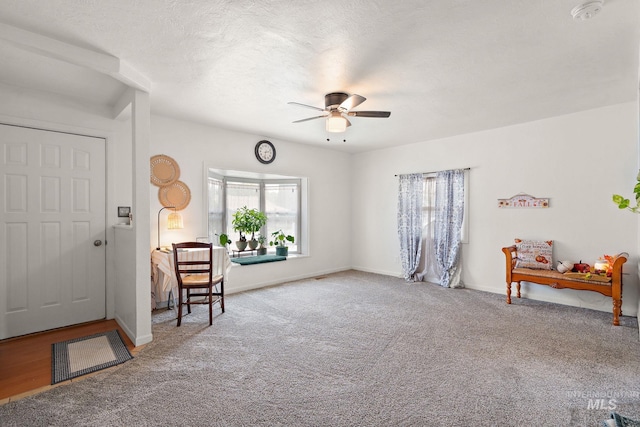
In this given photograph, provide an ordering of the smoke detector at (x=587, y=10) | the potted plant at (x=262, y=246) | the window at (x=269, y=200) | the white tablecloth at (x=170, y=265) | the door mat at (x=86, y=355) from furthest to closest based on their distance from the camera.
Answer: the potted plant at (x=262, y=246) < the window at (x=269, y=200) < the white tablecloth at (x=170, y=265) < the door mat at (x=86, y=355) < the smoke detector at (x=587, y=10)

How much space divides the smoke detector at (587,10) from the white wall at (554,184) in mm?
2614

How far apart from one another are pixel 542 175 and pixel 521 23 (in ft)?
9.79

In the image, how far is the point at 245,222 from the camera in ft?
18.4

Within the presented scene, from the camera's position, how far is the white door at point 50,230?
10.3ft

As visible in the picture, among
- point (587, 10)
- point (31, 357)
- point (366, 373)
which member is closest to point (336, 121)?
point (587, 10)

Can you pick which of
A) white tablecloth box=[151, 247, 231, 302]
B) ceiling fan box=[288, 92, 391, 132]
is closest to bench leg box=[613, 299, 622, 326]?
ceiling fan box=[288, 92, 391, 132]

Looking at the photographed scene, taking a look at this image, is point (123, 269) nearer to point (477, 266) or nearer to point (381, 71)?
point (381, 71)

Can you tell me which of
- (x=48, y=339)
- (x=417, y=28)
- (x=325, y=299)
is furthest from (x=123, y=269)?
(x=417, y=28)

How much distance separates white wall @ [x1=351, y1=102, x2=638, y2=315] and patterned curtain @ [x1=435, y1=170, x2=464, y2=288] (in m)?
0.17

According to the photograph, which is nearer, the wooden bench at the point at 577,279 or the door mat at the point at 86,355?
the door mat at the point at 86,355

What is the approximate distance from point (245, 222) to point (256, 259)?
2.34 ft

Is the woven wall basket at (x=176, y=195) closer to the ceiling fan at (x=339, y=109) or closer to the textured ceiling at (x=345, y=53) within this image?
the textured ceiling at (x=345, y=53)

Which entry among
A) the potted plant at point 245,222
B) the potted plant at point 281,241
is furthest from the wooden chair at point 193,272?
the potted plant at point 281,241

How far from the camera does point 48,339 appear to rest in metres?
3.10
